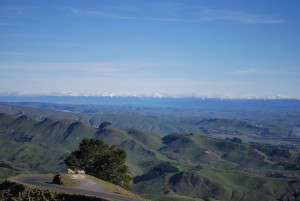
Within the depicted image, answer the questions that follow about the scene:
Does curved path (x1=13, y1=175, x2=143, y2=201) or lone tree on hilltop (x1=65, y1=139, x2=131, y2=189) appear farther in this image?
lone tree on hilltop (x1=65, y1=139, x2=131, y2=189)

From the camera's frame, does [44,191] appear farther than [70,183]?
No

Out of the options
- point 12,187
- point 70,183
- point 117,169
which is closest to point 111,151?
point 117,169

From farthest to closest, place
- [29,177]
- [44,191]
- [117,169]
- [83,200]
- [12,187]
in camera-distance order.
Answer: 1. [117,169]
2. [29,177]
3. [12,187]
4. [44,191]
5. [83,200]

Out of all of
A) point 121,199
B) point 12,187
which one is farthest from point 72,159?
point 121,199

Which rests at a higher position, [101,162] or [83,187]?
[83,187]

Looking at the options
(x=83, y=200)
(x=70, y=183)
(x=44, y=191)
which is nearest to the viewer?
(x=83, y=200)

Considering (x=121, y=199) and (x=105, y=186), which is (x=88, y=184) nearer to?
(x=105, y=186)

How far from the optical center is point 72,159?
375ft

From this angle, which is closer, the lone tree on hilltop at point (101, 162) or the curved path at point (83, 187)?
the curved path at point (83, 187)

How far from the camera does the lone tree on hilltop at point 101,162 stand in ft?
362

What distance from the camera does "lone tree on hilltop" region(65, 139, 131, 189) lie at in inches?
4338

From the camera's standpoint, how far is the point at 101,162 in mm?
111875

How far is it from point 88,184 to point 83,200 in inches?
678

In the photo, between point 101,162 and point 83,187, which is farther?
point 101,162
